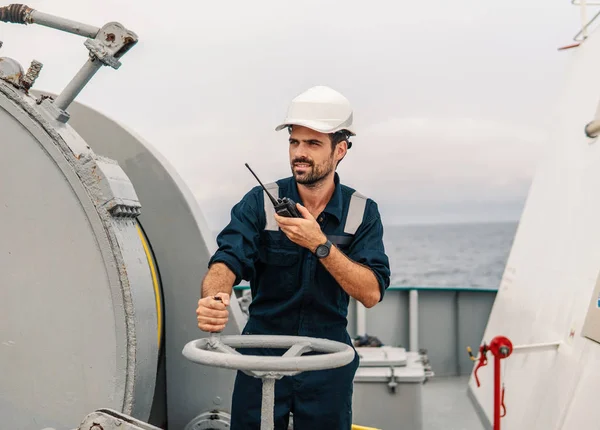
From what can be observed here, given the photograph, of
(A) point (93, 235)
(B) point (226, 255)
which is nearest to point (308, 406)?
(B) point (226, 255)

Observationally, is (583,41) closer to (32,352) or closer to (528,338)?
(528,338)

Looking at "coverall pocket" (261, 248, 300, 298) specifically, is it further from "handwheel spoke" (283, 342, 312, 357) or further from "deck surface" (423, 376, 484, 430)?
"deck surface" (423, 376, 484, 430)

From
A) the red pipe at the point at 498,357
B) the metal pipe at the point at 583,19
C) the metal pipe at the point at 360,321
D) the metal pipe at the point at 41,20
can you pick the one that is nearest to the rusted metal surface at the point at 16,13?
the metal pipe at the point at 41,20

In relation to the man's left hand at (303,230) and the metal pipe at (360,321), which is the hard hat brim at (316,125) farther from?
the metal pipe at (360,321)

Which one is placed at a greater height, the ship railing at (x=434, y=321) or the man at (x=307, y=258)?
the man at (x=307, y=258)

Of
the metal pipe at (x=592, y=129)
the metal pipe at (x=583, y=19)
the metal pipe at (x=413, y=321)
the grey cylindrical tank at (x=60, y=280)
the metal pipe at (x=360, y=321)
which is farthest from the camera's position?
the metal pipe at (x=413, y=321)

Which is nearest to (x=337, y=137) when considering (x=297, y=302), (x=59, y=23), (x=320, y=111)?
(x=320, y=111)

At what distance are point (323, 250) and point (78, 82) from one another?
955mm

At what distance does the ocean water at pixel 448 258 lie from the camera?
57.2m

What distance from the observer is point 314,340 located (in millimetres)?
1875

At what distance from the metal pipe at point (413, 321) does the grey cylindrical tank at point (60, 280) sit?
4712 mm

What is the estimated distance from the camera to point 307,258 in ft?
7.16

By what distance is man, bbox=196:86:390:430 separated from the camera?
6.95ft

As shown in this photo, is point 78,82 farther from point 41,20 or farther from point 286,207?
point 286,207
